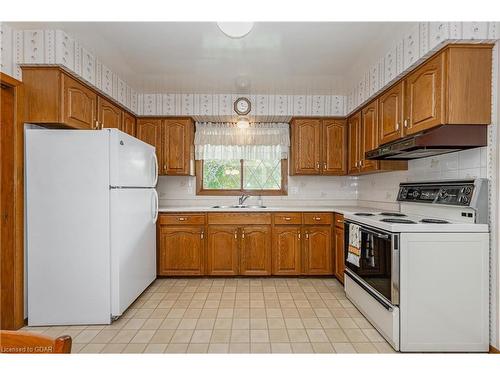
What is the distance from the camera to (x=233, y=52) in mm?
2670

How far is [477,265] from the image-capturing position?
6.47 ft

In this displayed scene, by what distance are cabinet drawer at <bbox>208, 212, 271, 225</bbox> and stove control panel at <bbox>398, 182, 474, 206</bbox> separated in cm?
152

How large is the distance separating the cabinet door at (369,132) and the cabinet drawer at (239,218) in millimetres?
1294

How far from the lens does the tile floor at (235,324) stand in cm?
211

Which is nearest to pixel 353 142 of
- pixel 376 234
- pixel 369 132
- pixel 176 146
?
pixel 369 132

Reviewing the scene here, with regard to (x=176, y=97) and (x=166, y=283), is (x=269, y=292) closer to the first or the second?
(x=166, y=283)

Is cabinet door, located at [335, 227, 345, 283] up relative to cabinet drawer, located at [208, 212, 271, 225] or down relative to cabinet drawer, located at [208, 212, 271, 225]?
down

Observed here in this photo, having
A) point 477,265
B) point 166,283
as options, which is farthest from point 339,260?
point 166,283

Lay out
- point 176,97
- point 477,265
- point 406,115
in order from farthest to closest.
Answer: point 176,97
point 406,115
point 477,265

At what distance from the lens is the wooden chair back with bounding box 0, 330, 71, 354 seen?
71cm

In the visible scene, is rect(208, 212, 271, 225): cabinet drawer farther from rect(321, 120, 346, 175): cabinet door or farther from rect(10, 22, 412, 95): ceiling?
rect(10, 22, 412, 95): ceiling

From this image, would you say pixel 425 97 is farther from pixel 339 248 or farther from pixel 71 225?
pixel 71 225

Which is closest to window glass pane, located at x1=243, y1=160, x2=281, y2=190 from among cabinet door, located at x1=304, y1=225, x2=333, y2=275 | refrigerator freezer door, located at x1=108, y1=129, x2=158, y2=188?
cabinet door, located at x1=304, y1=225, x2=333, y2=275
